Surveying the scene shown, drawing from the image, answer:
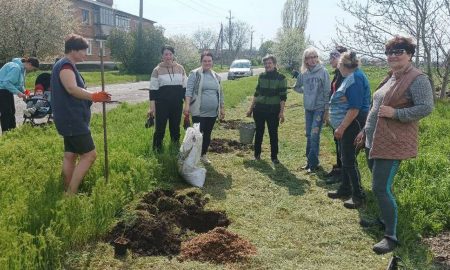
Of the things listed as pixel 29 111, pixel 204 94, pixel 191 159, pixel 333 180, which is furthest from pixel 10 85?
pixel 333 180

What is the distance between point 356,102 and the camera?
4.65m

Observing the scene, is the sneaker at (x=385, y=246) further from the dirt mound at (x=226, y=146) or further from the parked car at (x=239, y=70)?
the parked car at (x=239, y=70)

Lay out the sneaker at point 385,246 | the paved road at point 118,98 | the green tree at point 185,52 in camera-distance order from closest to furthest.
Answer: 1. the sneaker at point 385,246
2. the paved road at point 118,98
3. the green tree at point 185,52

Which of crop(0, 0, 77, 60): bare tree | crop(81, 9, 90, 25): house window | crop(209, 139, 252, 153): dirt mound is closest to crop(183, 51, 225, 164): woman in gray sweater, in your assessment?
crop(209, 139, 252, 153): dirt mound

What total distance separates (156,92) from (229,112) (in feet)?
26.1

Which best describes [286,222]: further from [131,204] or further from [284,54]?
[284,54]

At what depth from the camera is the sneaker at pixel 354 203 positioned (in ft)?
16.2

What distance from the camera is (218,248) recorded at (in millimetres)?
3697

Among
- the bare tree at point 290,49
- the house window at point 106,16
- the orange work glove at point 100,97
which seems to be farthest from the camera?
the bare tree at point 290,49

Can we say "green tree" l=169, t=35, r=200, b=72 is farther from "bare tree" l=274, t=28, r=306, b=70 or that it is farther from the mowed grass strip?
the mowed grass strip

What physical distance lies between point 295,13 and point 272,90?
65903mm

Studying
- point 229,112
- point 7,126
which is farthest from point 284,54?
point 7,126

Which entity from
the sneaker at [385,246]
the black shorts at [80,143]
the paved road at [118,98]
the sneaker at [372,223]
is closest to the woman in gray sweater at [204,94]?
the black shorts at [80,143]

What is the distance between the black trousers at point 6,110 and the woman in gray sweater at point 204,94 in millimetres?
3532
